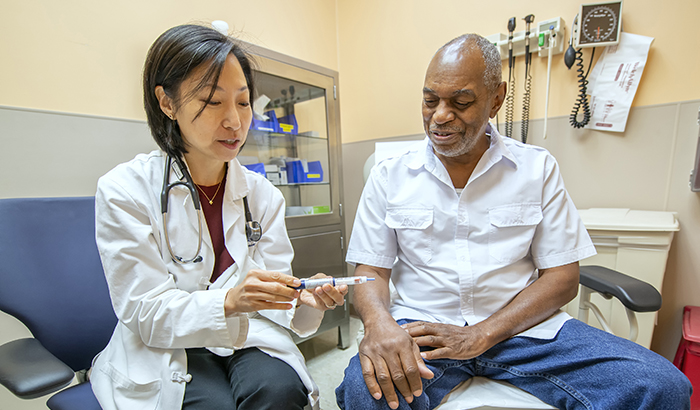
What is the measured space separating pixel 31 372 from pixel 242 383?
0.41m

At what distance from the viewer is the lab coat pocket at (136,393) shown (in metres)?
0.73

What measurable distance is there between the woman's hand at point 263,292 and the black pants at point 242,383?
0.17 m

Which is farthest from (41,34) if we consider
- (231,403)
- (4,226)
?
(231,403)

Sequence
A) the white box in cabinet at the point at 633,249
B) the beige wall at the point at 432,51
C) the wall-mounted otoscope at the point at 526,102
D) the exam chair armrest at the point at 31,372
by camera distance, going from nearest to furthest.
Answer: the exam chair armrest at the point at 31,372 → the white box in cabinet at the point at 633,249 → the beige wall at the point at 432,51 → the wall-mounted otoscope at the point at 526,102

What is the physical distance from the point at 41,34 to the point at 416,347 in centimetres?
181

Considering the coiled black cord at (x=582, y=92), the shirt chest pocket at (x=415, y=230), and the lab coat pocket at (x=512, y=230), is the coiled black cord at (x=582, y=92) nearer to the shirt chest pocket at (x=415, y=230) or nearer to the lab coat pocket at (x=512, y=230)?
the lab coat pocket at (x=512, y=230)

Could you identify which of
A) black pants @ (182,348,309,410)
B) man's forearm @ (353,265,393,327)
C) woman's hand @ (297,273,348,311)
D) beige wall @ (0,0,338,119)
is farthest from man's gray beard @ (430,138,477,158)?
beige wall @ (0,0,338,119)

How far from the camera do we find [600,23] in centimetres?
151

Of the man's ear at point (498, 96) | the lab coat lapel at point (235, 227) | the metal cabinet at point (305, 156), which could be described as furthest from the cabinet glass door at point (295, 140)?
the man's ear at point (498, 96)

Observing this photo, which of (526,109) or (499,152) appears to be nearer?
(499,152)

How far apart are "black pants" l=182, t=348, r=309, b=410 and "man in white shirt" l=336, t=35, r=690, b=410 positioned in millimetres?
138

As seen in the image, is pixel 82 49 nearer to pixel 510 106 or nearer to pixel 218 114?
pixel 218 114

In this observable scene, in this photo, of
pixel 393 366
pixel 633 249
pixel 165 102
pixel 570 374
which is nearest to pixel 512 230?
pixel 570 374

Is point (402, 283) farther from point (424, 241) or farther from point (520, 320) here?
point (520, 320)
